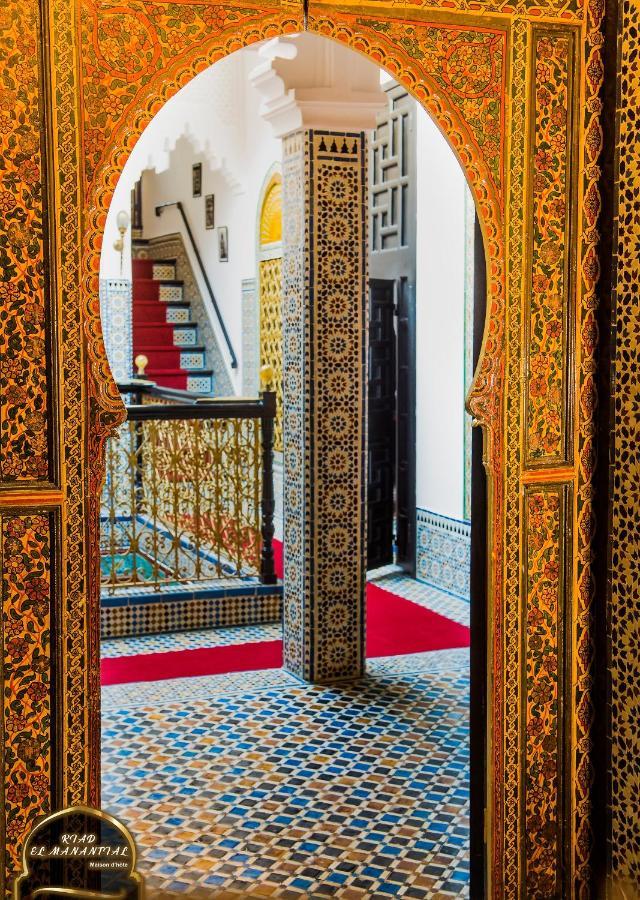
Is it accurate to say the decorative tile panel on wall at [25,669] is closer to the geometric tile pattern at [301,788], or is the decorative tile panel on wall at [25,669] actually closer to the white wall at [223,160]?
the geometric tile pattern at [301,788]

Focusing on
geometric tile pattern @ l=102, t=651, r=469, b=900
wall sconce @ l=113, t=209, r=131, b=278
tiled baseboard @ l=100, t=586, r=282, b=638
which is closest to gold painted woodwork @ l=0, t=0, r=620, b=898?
geometric tile pattern @ l=102, t=651, r=469, b=900

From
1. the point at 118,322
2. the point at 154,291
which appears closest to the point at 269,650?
the point at 118,322

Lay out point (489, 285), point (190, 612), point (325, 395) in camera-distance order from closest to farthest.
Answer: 1. point (489, 285)
2. point (325, 395)
3. point (190, 612)

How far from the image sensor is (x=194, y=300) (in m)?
11.8

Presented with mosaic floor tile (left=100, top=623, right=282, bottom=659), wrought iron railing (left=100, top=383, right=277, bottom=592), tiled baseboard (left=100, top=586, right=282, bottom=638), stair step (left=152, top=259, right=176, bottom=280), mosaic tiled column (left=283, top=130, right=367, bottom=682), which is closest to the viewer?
mosaic tiled column (left=283, top=130, right=367, bottom=682)

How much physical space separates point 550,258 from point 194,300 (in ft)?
29.7

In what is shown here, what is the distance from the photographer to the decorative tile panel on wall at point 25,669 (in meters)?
2.57

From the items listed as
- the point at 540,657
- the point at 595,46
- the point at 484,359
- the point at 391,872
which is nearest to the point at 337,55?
the point at 595,46

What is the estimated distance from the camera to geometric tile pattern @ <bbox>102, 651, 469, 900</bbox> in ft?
11.2

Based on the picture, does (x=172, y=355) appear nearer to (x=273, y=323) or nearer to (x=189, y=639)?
(x=273, y=323)

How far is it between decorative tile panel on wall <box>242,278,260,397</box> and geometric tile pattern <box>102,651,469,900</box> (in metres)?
4.27

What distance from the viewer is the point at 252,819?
12.5 ft

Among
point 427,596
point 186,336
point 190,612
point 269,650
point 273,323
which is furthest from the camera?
point 186,336

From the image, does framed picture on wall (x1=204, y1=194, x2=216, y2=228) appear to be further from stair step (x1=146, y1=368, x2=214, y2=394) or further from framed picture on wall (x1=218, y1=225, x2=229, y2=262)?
stair step (x1=146, y1=368, x2=214, y2=394)
